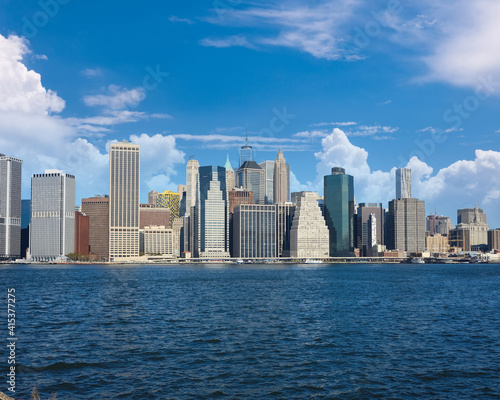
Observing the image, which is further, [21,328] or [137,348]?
[21,328]

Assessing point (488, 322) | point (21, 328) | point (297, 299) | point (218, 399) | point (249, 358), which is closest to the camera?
point (218, 399)

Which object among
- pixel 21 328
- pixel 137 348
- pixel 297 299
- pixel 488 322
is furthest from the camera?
pixel 297 299

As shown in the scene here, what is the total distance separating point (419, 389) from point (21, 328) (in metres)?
46.4

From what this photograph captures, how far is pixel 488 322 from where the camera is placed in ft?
234

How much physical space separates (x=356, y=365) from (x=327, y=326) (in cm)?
2036

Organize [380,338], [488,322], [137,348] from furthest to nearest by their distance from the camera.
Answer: [488,322]
[380,338]
[137,348]

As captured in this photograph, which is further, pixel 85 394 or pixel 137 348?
pixel 137 348

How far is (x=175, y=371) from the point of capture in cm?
4450

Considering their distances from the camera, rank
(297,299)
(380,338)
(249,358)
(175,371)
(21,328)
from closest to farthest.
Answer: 1. (175,371)
2. (249,358)
3. (380,338)
4. (21,328)
5. (297,299)

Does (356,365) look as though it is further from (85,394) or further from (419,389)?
(85,394)

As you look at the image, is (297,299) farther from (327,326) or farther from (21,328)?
(21,328)

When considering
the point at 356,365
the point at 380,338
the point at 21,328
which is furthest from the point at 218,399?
the point at 21,328

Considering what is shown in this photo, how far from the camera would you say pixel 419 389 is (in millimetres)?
39656

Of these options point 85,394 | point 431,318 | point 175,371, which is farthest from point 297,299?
point 85,394
